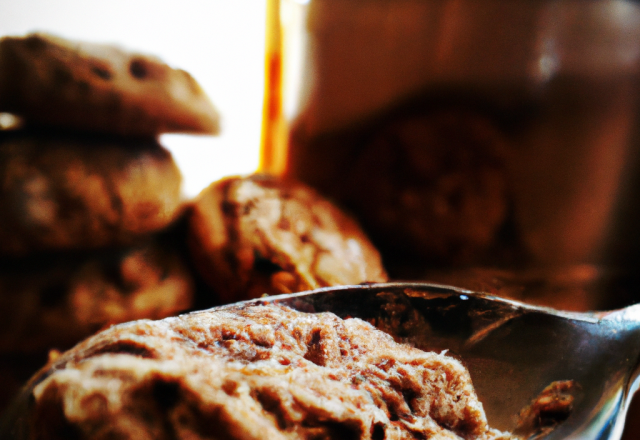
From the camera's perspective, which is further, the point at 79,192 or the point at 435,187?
the point at 435,187

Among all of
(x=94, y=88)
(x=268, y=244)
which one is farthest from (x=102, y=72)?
(x=268, y=244)

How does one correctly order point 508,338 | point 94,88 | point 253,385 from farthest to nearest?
point 94,88 → point 508,338 → point 253,385

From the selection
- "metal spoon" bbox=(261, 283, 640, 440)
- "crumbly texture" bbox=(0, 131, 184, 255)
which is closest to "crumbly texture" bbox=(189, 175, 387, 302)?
"crumbly texture" bbox=(0, 131, 184, 255)

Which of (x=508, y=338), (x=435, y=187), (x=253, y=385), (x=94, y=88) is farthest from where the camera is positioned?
(x=435, y=187)

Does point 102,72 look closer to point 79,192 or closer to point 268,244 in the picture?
point 79,192

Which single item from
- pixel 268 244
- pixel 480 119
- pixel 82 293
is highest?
pixel 480 119

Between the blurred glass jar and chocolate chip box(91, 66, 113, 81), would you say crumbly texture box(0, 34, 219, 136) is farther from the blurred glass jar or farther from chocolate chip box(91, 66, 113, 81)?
the blurred glass jar
